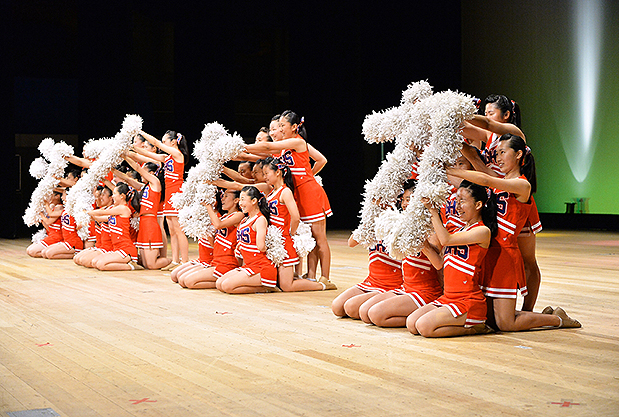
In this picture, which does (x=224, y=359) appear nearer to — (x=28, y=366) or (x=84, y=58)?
(x=28, y=366)

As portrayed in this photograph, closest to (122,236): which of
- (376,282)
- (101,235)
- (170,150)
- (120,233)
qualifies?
(120,233)

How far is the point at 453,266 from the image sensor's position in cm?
365

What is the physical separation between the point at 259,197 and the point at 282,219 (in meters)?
0.27

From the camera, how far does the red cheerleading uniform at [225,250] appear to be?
5.65 m

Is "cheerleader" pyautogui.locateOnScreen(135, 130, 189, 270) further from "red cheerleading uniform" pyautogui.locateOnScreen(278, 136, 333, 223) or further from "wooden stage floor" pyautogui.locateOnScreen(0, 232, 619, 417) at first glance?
"wooden stage floor" pyautogui.locateOnScreen(0, 232, 619, 417)

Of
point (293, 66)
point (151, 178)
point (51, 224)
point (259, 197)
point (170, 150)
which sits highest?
point (293, 66)

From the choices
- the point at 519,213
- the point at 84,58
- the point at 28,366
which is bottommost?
the point at 28,366

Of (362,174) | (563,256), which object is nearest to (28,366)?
(563,256)

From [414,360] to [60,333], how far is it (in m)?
1.92

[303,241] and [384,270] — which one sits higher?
[303,241]

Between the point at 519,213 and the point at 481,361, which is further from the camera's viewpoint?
the point at 519,213

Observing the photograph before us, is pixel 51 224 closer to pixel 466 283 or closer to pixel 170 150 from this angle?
pixel 170 150

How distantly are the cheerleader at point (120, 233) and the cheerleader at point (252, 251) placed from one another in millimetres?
2072

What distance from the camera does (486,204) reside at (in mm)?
3742
